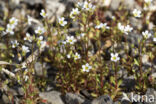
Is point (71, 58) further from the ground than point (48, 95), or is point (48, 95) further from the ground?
point (71, 58)

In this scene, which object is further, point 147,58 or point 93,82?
point 147,58

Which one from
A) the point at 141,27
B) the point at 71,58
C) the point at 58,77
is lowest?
the point at 58,77

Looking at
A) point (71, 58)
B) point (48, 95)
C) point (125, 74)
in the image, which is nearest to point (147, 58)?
point (125, 74)

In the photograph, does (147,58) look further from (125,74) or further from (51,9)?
(51,9)

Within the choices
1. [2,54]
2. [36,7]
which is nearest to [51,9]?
[36,7]

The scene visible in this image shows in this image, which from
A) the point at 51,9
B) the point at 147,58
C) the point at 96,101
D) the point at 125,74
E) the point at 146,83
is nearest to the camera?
the point at 96,101

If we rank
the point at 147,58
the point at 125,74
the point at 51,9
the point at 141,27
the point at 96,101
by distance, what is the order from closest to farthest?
the point at 96,101
the point at 125,74
the point at 147,58
the point at 141,27
the point at 51,9

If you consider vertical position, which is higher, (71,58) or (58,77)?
(71,58)

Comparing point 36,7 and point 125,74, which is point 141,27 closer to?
point 125,74

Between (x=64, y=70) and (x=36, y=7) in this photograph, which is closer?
(x=64, y=70)
